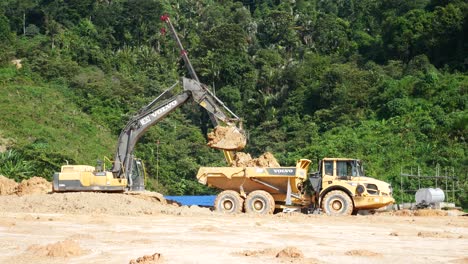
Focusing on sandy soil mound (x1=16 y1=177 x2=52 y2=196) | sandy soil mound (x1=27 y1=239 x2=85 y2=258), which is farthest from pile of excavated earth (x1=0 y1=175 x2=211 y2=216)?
sandy soil mound (x1=27 y1=239 x2=85 y2=258)

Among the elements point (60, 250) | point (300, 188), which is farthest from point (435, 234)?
point (60, 250)

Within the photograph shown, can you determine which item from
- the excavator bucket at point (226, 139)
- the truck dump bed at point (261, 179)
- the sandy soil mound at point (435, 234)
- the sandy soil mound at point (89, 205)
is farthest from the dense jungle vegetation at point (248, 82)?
the sandy soil mound at point (435, 234)

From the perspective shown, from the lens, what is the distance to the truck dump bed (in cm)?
2386

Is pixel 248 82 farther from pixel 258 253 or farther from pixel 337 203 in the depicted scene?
pixel 258 253

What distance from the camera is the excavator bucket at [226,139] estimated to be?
25.2 m

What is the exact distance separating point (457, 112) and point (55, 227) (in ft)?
107

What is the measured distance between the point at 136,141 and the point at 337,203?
8414mm

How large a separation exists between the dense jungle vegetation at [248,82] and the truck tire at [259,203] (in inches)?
481

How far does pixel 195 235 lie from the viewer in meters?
15.8

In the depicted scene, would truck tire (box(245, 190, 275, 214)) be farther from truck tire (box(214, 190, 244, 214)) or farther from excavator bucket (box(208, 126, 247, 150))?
excavator bucket (box(208, 126, 247, 150))

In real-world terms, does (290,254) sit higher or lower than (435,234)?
lower

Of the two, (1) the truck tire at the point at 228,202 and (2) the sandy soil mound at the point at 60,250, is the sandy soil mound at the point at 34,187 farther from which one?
(2) the sandy soil mound at the point at 60,250

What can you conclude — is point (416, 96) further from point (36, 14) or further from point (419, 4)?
point (36, 14)

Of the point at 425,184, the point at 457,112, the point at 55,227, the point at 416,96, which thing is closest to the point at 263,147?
the point at 416,96
